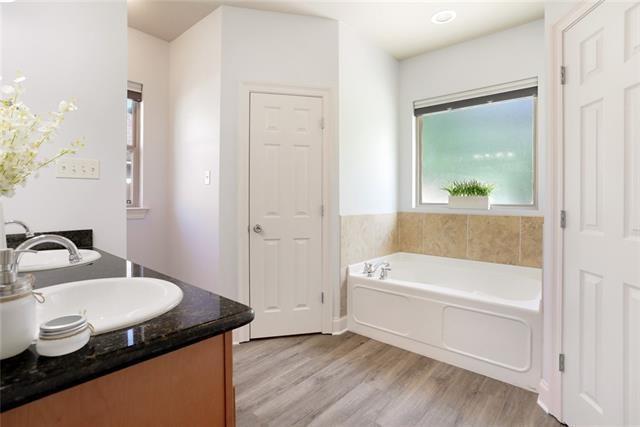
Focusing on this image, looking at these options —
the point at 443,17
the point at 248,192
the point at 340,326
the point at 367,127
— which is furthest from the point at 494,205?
the point at 248,192

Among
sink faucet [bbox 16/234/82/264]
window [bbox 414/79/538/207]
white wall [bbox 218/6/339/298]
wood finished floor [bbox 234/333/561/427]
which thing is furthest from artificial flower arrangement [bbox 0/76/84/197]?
window [bbox 414/79/538/207]

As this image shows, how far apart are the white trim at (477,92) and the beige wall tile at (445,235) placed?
3.77ft

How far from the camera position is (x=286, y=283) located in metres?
2.79

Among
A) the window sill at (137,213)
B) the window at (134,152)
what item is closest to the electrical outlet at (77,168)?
the window sill at (137,213)

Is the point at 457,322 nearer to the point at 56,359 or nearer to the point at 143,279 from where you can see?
the point at 143,279

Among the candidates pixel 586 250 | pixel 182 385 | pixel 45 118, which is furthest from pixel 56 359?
pixel 586 250

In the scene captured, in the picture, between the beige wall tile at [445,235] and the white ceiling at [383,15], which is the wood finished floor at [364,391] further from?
the white ceiling at [383,15]

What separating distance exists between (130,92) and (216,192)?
4.46 feet

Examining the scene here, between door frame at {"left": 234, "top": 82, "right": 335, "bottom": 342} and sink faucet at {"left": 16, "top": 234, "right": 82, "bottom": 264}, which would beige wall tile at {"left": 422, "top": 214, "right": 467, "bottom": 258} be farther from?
sink faucet at {"left": 16, "top": 234, "right": 82, "bottom": 264}

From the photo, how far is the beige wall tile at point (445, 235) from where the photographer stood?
3.22 metres

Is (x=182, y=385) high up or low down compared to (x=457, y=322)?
up

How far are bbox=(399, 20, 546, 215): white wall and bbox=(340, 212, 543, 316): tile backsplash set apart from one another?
164mm

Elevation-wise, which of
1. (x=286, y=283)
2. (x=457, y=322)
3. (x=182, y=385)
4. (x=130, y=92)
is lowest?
(x=457, y=322)

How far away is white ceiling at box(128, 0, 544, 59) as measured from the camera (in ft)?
8.48
